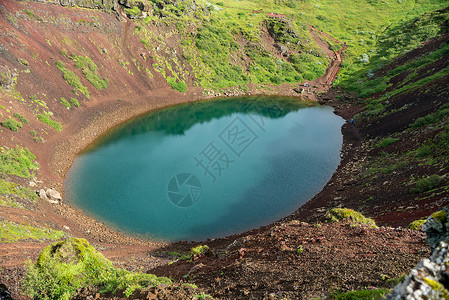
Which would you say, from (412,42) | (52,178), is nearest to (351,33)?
(412,42)

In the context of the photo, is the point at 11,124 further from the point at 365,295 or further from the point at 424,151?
the point at 424,151

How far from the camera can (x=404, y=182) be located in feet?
80.1

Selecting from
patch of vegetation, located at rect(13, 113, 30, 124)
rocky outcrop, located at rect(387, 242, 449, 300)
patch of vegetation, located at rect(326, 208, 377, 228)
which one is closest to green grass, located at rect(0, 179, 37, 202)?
patch of vegetation, located at rect(13, 113, 30, 124)

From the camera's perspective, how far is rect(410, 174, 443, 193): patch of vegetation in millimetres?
20656

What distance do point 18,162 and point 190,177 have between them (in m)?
18.3

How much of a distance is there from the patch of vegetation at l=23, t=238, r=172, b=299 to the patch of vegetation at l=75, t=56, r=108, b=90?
42165mm

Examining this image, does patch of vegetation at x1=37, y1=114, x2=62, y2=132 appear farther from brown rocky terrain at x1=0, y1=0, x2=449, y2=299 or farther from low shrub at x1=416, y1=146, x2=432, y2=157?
low shrub at x1=416, y1=146, x2=432, y2=157

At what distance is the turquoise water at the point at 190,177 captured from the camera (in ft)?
94.3

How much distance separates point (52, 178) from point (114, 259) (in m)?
17.4

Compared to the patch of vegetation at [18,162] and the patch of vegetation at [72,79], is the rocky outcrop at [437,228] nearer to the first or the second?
the patch of vegetation at [18,162]

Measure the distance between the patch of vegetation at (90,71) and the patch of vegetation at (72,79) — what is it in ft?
6.81

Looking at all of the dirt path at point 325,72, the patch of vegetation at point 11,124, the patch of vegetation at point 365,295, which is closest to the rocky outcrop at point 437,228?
the patch of vegetation at point 365,295

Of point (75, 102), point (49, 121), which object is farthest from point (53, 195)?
point (75, 102)

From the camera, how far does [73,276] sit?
1338 centimetres
